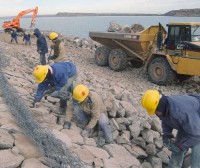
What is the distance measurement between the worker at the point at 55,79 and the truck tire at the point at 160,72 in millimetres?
4437

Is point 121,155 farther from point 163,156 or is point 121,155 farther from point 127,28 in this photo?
point 127,28

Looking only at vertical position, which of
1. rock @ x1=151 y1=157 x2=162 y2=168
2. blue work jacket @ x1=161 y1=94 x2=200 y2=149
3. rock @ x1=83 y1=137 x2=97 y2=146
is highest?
blue work jacket @ x1=161 y1=94 x2=200 y2=149

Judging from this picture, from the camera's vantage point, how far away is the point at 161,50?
10305 mm

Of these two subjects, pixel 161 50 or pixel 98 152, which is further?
pixel 161 50

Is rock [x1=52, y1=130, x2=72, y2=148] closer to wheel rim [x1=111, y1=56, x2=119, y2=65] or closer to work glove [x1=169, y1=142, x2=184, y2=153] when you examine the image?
work glove [x1=169, y1=142, x2=184, y2=153]

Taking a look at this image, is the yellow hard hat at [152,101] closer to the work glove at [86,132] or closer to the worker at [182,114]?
the worker at [182,114]

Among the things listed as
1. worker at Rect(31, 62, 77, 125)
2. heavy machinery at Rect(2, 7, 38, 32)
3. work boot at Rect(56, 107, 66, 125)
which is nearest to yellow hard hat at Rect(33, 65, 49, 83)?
worker at Rect(31, 62, 77, 125)

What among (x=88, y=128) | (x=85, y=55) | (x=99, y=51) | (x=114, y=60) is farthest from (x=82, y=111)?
(x=85, y=55)

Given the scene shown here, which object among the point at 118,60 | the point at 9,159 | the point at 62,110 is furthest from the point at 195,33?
the point at 9,159

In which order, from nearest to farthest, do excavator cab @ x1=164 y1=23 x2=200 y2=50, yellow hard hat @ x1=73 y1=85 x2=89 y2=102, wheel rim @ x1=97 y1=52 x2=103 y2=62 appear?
yellow hard hat @ x1=73 y1=85 x2=89 y2=102 < excavator cab @ x1=164 y1=23 x2=200 y2=50 < wheel rim @ x1=97 y1=52 x2=103 y2=62

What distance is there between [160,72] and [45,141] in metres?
6.48

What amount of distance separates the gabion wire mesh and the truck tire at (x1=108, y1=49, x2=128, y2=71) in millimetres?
6190

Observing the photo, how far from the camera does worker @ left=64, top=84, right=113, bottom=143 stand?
5406 mm

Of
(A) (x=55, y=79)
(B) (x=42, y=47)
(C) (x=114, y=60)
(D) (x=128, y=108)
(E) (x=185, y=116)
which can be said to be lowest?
(D) (x=128, y=108)
